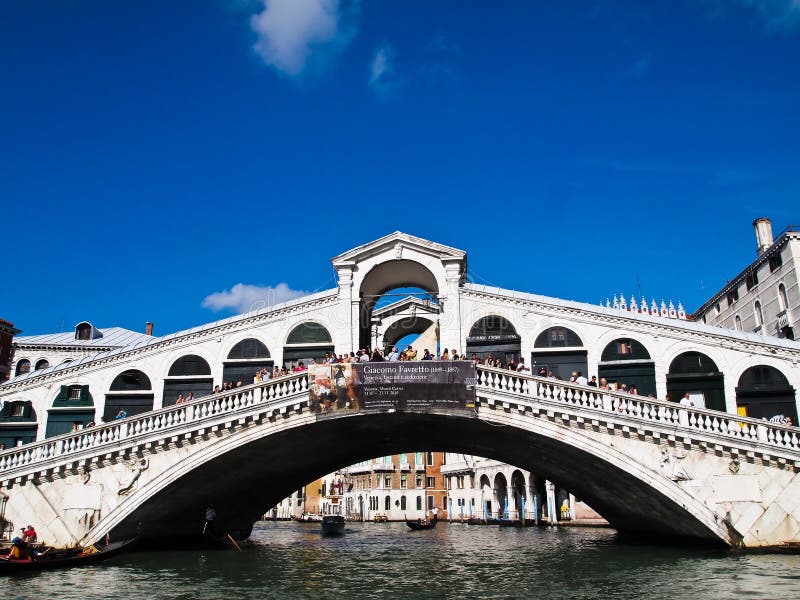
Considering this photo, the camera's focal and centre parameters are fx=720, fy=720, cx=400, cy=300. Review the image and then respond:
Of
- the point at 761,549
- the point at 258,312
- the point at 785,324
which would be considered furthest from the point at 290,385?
the point at 785,324

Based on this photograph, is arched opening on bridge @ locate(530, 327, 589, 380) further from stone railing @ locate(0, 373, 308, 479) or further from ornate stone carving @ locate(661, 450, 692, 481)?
stone railing @ locate(0, 373, 308, 479)

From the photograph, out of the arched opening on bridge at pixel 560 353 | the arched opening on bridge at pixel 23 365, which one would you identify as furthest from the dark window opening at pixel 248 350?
the arched opening on bridge at pixel 23 365

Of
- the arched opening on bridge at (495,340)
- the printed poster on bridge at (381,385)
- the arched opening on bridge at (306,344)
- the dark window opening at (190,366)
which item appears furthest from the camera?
the dark window opening at (190,366)

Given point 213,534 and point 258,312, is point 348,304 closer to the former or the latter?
point 258,312

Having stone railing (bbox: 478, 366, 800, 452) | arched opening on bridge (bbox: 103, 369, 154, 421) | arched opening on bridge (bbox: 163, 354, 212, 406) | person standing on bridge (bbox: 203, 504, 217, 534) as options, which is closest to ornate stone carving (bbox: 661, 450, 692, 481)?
stone railing (bbox: 478, 366, 800, 452)

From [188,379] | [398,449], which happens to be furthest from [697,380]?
[188,379]

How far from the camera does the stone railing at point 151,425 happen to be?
75.3 ft

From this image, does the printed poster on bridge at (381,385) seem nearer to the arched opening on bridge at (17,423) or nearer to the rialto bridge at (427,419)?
the rialto bridge at (427,419)

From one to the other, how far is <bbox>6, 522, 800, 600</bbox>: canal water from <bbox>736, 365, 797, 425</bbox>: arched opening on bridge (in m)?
5.58

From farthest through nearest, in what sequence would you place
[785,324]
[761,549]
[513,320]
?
[785,324] → [513,320] → [761,549]

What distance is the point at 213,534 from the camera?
1145 inches

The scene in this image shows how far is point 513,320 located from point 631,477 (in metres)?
7.63

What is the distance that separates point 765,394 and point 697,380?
89.7 inches

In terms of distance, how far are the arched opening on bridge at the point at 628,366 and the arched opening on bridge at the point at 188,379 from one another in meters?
15.3
